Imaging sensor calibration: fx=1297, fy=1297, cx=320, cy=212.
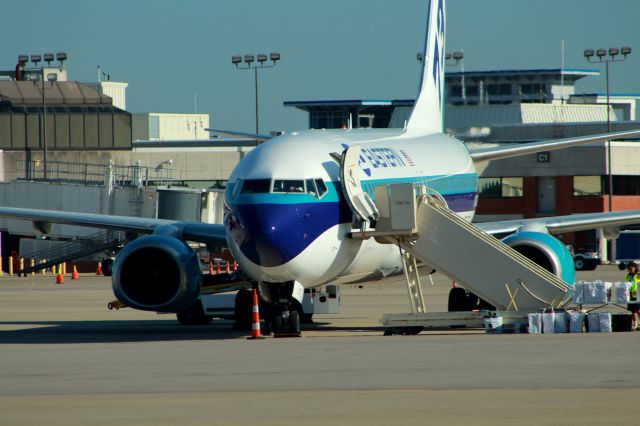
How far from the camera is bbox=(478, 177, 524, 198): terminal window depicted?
281ft

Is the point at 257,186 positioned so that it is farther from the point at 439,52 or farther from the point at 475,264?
the point at 439,52

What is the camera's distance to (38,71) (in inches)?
4865

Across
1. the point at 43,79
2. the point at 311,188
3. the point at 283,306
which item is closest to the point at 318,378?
the point at 311,188

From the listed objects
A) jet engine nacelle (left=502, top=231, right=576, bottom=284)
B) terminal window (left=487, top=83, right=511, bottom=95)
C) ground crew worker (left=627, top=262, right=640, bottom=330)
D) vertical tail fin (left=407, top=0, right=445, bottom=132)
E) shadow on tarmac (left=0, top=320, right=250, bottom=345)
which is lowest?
shadow on tarmac (left=0, top=320, right=250, bottom=345)

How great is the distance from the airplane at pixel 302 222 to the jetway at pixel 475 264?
43.4 inches

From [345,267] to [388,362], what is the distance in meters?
6.33

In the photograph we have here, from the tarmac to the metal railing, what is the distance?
163ft

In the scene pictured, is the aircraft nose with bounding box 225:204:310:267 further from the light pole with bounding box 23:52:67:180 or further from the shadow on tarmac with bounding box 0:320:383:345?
the light pole with bounding box 23:52:67:180

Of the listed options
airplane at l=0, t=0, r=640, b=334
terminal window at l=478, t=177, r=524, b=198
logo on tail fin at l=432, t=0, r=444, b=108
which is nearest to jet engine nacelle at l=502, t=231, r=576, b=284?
airplane at l=0, t=0, r=640, b=334

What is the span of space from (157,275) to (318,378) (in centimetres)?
1090

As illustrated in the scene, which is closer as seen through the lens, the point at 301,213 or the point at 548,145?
the point at 301,213

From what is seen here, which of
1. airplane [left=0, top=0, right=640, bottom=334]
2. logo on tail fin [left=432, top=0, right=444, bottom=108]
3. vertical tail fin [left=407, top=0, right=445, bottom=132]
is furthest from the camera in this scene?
logo on tail fin [left=432, top=0, right=444, bottom=108]

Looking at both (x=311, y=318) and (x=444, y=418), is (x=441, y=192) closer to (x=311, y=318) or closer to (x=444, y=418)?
(x=311, y=318)

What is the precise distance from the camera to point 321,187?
24.3 m
